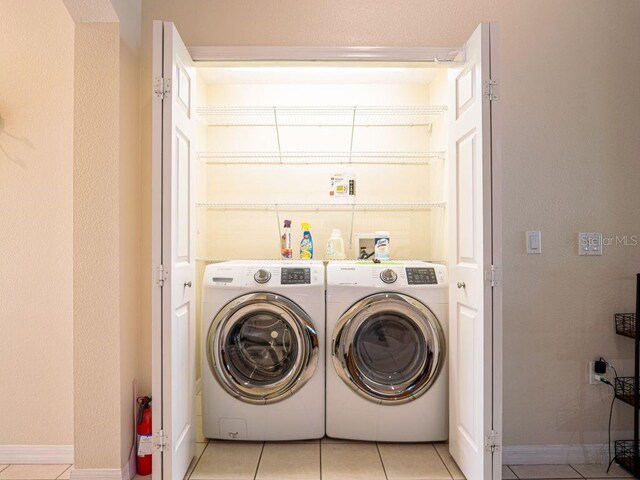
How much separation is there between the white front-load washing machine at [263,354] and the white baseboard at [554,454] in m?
0.98

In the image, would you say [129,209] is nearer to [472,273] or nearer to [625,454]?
[472,273]

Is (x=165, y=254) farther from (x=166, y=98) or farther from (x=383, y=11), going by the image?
(x=383, y=11)

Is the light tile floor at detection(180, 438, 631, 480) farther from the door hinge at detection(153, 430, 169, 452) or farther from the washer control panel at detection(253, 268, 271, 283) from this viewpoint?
the washer control panel at detection(253, 268, 271, 283)

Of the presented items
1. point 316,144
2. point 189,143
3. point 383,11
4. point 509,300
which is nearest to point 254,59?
point 189,143

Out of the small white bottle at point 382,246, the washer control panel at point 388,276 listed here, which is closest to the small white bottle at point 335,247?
the small white bottle at point 382,246

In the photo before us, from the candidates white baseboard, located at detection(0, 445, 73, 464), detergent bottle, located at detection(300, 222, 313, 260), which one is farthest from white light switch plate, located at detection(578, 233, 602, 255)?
white baseboard, located at detection(0, 445, 73, 464)

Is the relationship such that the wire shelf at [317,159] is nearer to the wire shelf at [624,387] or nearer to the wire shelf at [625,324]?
the wire shelf at [625,324]

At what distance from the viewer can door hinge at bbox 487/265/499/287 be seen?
1896mm

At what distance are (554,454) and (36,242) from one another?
2816 mm

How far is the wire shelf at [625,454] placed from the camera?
229 centimetres

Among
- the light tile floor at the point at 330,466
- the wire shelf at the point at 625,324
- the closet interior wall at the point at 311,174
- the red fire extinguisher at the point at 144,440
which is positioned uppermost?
the closet interior wall at the point at 311,174

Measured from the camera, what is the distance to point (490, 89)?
1.91 meters

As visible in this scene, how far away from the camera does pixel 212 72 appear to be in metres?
3.00

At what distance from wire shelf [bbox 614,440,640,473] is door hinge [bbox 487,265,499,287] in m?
1.23
